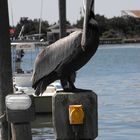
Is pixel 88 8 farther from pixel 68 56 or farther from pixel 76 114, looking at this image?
pixel 76 114

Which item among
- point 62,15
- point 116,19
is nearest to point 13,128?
point 62,15

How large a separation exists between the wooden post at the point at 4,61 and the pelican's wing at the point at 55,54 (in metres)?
2.08

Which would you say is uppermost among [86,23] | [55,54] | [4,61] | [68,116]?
[86,23]

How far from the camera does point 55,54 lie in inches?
394

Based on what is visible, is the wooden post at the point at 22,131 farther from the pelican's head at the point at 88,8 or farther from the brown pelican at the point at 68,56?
the pelican's head at the point at 88,8

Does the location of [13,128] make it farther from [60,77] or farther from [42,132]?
[42,132]

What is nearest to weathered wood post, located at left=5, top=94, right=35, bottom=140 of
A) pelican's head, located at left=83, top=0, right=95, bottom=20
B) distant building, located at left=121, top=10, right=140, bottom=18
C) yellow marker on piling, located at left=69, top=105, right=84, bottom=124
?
yellow marker on piling, located at left=69, top=105, right=84, bottom=124

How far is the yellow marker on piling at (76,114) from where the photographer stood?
9.07m

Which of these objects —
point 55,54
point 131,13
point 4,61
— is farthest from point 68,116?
point 131,13

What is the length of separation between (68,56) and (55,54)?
379mm

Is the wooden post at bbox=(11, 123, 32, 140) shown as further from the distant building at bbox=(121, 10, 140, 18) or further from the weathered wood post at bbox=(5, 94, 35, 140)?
the distant building at bbox=(121, 10, 140, 18)

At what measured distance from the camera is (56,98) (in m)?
9.28

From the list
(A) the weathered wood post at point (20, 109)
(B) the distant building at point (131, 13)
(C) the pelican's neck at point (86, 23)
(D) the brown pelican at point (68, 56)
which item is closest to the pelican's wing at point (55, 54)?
(D) the brown pelican at point (68, 56)

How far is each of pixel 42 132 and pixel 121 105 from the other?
8.73 meters
